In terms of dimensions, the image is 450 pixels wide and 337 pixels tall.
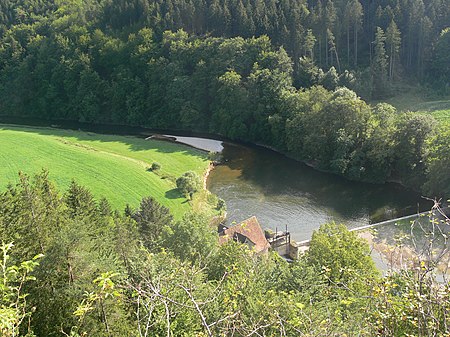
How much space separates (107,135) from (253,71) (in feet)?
73.7

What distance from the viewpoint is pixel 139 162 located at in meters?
50.0

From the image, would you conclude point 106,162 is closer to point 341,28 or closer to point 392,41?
point 341,28

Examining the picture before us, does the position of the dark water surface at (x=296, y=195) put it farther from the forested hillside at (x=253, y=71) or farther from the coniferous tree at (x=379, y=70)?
the coniferous tree at (x=379, y=70)

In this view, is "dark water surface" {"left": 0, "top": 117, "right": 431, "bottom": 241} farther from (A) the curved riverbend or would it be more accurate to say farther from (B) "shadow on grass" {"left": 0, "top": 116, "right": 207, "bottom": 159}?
(B) "shadow on grass" {"left": 0, "top": 116, "right": 207, "bottom": 159}

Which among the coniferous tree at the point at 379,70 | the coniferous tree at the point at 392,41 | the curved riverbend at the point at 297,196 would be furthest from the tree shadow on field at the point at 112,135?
the coniferous tree at the point at 392,41

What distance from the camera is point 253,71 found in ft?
195

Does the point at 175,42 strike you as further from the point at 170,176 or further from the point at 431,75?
the point at 431,75

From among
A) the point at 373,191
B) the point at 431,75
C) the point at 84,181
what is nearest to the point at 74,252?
the point at 84,181

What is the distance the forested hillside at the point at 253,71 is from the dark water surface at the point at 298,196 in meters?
2.05

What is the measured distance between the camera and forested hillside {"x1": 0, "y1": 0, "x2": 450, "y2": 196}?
46.5 metres

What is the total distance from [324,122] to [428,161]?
1167 centimetres

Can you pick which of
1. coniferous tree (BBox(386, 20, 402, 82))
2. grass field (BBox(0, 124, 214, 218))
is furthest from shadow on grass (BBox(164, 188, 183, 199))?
coniferous tree (BBox(386, 20, 402, 82))

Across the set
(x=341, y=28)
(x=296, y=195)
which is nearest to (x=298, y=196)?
(x=296, y=195)

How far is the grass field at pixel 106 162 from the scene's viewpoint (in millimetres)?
41925
